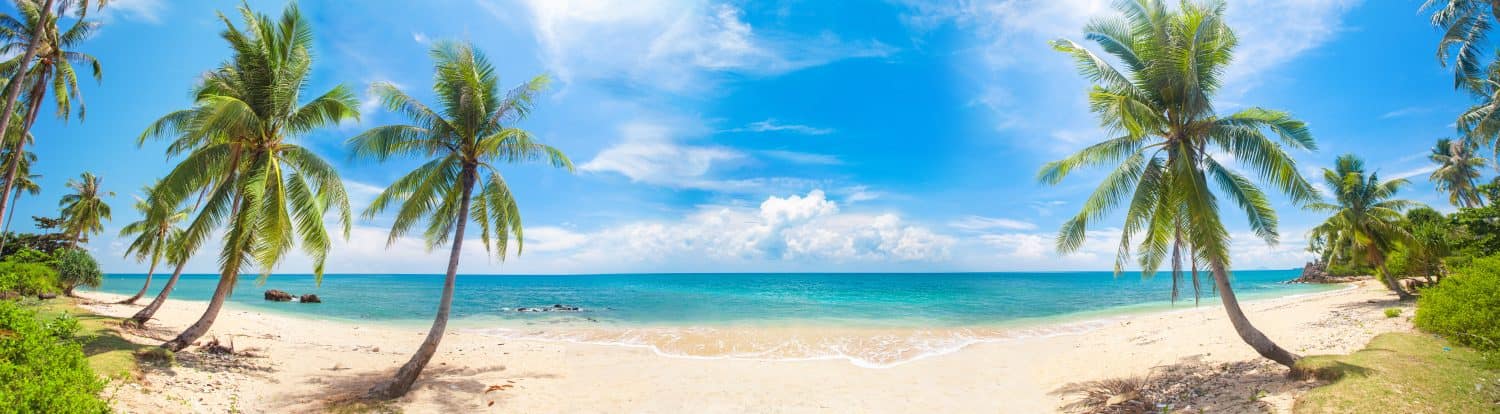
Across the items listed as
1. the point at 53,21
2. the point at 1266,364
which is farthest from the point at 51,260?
the point at 1266,364

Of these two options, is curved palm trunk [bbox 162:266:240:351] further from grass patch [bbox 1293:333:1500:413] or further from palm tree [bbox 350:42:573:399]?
grass patch [bbox 1293:333:1500:413]

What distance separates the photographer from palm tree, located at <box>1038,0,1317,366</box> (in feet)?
29.0

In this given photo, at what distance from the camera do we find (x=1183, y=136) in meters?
9.38

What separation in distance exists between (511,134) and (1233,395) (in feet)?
41.7

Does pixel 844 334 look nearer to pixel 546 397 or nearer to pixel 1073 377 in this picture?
pixel 1073 377

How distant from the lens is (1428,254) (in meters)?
17.4

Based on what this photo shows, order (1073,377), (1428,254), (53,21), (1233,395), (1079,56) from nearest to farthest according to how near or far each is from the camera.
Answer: (1233,395) < (1079,56) < (1073,377) < (53,21) < (1428,254)

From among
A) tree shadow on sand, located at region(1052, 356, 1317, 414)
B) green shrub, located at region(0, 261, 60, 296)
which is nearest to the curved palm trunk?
green shrub, located at region(0, 261, 60, 296)

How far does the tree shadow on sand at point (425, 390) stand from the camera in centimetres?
880

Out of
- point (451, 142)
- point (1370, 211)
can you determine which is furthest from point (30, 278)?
point (1370, 211)

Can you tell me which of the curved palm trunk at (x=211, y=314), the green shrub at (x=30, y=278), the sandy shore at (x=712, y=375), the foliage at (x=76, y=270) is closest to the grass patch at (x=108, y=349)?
the sandy shore at (x=712, y=375)

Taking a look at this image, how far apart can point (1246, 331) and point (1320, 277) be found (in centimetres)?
6251

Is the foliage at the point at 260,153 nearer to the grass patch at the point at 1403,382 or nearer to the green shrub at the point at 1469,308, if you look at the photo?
the grass patch at the point at 1403,382

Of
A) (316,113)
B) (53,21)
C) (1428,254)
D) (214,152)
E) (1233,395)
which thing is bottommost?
(1233,395)
